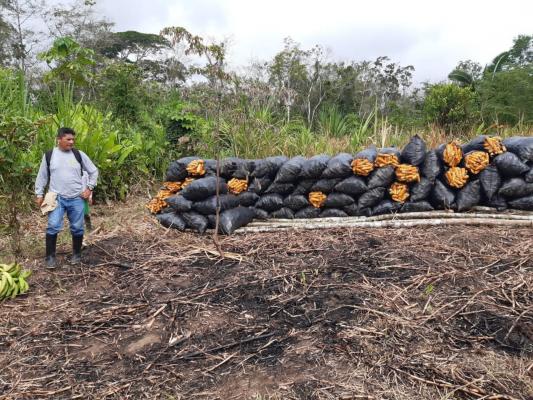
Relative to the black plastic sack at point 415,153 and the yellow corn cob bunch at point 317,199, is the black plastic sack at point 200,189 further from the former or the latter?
the black plastic sack at point 415,153

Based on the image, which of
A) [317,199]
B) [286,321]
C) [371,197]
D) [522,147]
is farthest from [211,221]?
[522,147]

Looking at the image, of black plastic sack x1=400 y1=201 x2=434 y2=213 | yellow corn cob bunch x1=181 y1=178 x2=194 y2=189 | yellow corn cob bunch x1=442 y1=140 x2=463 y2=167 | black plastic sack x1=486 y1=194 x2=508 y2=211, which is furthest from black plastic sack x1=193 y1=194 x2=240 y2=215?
black plastic sack x1=486 y1=194 x2=508 y2=211

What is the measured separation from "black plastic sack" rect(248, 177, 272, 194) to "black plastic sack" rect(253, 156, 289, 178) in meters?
0.05

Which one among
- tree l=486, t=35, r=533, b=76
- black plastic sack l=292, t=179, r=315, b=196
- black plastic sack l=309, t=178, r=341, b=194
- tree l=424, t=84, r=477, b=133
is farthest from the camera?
tree l=486, t=35, r=533, b=76

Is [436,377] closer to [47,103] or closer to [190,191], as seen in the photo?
[190,191]

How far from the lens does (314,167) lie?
4.84 m

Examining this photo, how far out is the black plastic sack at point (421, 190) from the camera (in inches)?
182

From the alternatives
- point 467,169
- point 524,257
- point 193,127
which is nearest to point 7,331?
point 524,257

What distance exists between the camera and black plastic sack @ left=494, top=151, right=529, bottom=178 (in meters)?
4.41

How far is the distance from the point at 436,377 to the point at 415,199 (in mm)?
2873

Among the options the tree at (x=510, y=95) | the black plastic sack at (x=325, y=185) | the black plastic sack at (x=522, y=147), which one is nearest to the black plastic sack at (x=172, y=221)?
the black plastic sack at (x=325, y=185)

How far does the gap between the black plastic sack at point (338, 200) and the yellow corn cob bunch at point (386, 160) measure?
50 cm

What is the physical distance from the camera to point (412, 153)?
15.2ft

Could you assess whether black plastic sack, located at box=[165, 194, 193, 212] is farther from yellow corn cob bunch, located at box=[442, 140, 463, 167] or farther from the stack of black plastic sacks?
yellow corn cob bunch, located at box=[442, 140, 463, 167]
